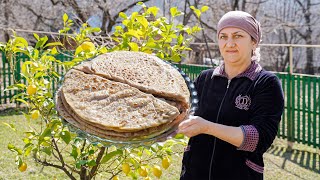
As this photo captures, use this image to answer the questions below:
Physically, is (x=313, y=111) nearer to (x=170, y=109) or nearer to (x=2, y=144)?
(x=2, y=144)

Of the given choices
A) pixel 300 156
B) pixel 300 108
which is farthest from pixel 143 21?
pixel 300 108

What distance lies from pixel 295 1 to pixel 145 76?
18020 mm

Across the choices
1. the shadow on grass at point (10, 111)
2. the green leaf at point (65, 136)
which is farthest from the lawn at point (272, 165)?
the green leaf at point (65, 136)

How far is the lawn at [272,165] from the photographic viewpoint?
472cm

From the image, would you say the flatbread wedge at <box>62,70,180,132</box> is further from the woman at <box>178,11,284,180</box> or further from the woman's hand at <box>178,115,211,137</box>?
the woman at <box>178,11,284,180</box>

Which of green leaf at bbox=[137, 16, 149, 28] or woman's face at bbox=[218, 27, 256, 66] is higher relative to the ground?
green leaf at bbox=[137, 16, 149, 28]

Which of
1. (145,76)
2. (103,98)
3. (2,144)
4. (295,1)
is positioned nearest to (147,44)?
(145,76)

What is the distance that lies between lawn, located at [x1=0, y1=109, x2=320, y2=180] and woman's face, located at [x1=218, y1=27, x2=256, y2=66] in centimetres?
285

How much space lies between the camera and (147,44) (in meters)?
2.23

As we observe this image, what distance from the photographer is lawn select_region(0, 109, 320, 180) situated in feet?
15.5

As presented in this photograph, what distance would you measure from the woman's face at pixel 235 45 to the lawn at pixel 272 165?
2.85 m

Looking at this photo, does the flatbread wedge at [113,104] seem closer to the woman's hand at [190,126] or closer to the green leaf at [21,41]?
the woman's hand at [190,126]

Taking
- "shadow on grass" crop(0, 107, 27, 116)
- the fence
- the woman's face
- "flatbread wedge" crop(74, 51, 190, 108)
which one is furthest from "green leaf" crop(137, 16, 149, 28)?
"shadow on grass" crop(0, 107, 27, 116)

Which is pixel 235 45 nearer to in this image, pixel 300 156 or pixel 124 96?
pixel 124 96
